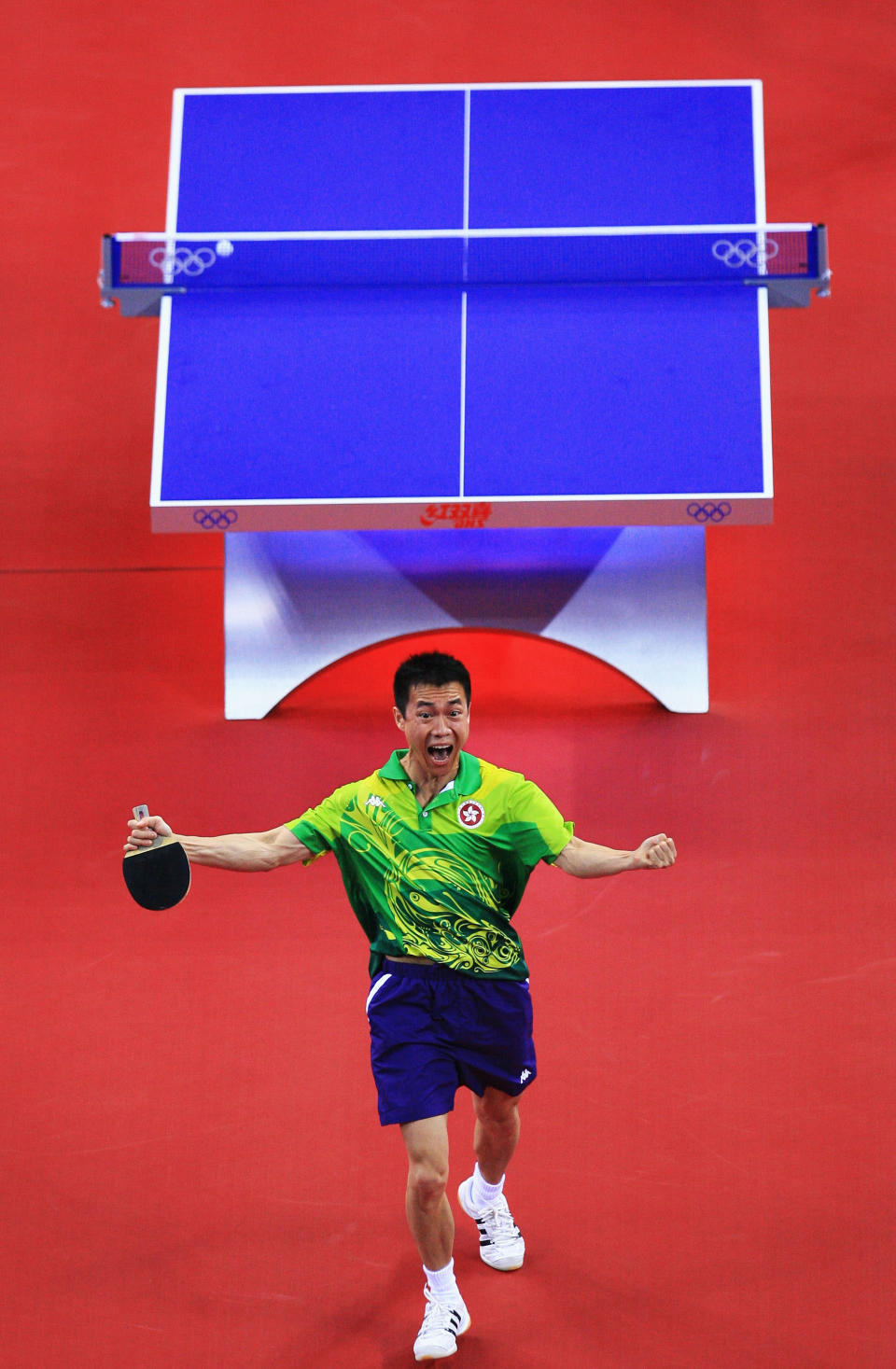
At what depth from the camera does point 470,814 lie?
381cm

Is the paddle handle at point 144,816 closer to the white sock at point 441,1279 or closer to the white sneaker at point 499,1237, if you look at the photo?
the white sock at point 441,1279

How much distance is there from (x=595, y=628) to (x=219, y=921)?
180cm

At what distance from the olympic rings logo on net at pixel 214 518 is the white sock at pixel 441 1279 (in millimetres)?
2727

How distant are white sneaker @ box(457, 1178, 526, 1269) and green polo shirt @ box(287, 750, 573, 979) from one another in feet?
2.33

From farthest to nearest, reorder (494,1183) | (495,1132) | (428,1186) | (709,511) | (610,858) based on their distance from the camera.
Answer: (709,511)
(494,1183)
(495,1132)
(610,858)
(428,1186)

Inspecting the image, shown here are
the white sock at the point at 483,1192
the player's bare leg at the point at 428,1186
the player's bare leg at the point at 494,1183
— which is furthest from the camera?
the white sock at the point at 483,1192

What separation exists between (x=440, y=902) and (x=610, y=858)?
0.43 m

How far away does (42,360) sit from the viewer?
7.34 m

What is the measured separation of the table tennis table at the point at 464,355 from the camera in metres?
5.50

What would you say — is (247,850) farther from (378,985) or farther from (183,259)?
(183,259)

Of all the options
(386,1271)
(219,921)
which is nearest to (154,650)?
(219,921)

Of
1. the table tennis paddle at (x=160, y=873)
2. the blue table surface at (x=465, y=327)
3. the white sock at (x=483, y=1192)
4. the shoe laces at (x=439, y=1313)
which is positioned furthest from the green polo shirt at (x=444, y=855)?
the blue table surface at (x=465, y=327)

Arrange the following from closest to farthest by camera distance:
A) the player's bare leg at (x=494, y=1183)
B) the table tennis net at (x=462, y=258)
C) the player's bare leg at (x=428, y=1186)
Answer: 1. the player's bare leg at (x=428, y=1186)
2. the player's bare leg at (x=494, y=1183)
3. the table tennis net at (x=462, y=258)

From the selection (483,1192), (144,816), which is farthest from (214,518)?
(483,1192)
